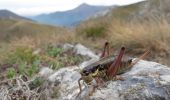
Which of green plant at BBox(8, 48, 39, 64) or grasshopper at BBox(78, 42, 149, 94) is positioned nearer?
grasshopper at BBox(78, 42, 149, 94)

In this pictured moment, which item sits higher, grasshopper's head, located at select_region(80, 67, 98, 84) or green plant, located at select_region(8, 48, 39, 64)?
grasshopper's head, located at select_region(80, 67, 98, 84)

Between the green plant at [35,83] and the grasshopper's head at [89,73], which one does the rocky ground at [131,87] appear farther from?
the green plant at [35,83]

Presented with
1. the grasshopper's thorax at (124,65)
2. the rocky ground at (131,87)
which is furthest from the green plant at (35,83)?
the grasshopper's thorax at (124,65)

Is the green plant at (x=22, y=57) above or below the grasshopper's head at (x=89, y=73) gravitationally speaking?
below

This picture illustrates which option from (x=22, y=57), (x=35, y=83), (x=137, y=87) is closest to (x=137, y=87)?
(x=137, y=87)

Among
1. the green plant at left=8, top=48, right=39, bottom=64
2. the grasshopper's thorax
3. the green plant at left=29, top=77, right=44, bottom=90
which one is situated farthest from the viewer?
the green plant at left=8, top=48, right=39, bottom=64

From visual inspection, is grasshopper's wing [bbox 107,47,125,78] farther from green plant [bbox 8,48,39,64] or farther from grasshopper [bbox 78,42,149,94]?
green plant [bbox 8,48,39,64]

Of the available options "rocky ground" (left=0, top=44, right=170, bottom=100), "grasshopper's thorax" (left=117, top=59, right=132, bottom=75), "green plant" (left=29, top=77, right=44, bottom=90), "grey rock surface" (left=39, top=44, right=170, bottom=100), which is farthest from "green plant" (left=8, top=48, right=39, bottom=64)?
"grasshopper's thorax" (left=117, top=59, right=132, bottom=75)

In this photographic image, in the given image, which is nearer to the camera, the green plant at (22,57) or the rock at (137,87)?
the rock at (137,87)

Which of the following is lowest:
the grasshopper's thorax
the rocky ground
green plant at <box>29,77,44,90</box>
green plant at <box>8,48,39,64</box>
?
green plant at <box>8,48,39,64</box>

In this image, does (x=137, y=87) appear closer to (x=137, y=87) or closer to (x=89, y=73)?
(x=137, y=87)

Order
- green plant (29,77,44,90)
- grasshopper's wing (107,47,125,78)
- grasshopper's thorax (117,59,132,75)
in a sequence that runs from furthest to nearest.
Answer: green plant (29,77,44,90)
grasshopper's thorax (117,59,132,75)
grasshopper's wing (107,47,125,78)

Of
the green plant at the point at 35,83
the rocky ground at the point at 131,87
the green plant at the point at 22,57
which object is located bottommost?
the green plant at the point at 22,57
